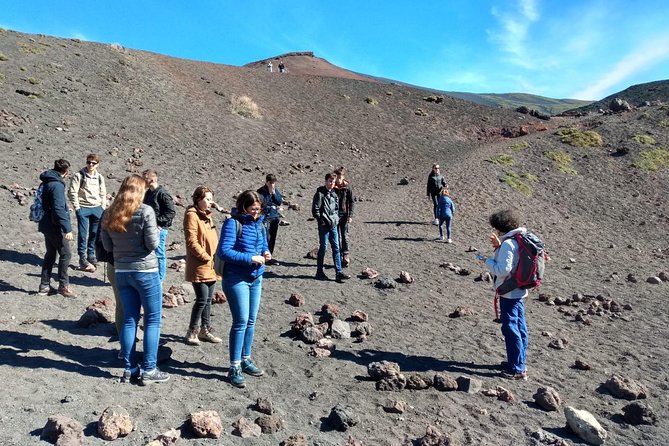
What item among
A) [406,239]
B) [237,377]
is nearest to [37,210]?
[237,377]

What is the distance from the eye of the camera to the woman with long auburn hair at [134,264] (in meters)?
4.36

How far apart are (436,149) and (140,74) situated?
17.6 m

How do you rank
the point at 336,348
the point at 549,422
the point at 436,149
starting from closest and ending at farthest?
the point at 549,422 → the point at 336,348 → the point at 436,149

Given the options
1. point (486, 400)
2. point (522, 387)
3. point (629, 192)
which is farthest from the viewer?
point (629, 192)

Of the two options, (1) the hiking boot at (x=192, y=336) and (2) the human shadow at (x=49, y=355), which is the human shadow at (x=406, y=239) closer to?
(1) the hiking boot at (x=192, y=336)

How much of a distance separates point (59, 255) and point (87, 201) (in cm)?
158

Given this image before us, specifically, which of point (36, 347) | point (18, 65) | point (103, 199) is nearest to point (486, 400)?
point (36, 347)

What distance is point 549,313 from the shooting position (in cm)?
831

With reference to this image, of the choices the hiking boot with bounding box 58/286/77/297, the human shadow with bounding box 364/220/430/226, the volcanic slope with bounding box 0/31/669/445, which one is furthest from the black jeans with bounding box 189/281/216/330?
the human shadow with bounding box 364/220/430/226

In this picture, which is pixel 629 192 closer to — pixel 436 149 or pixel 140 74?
pixel 436 149

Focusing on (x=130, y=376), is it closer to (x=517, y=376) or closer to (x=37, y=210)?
(x=37, y=210)

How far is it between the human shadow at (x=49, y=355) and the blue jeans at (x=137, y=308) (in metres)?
0.48

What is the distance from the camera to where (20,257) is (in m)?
8.83

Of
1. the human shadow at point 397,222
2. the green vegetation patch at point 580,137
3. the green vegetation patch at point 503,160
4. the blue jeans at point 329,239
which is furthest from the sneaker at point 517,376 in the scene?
the green vegetation patch at point 580,137
